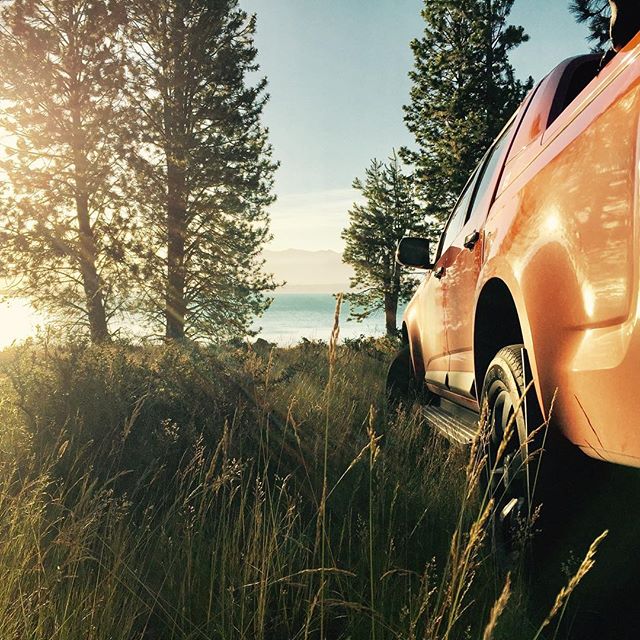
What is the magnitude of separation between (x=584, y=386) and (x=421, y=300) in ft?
10.9

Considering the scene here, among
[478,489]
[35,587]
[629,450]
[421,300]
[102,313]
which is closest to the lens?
[629,450]

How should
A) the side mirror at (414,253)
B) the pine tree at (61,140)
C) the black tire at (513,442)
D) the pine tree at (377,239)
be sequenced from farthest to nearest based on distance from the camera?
the pine tree at (377,239)
the pine tree at (61,140)
the side mirror at (414,253)
the black tire at (513,442)

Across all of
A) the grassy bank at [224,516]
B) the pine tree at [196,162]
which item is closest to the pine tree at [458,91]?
the pine tree at [196,162]

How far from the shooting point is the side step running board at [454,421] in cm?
306

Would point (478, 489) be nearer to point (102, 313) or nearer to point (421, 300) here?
point (421, 300)

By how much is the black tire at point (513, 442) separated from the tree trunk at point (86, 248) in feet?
48.0

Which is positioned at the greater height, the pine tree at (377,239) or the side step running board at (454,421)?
the pine tree at (377,239)

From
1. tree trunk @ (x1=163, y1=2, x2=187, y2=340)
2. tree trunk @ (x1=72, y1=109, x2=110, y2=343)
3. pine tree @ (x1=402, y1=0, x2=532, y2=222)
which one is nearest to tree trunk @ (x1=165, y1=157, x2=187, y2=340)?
tree trunk @ (x1=163, y1=2, x2=187, y2=340)

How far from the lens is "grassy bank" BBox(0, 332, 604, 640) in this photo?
179 centimetres

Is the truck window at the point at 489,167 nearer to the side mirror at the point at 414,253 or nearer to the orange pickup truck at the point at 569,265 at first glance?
the orange pickup truck at the point at 569,265

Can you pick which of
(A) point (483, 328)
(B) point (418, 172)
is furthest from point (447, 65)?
(A) point (483, 328)

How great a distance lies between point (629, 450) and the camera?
1.36 m

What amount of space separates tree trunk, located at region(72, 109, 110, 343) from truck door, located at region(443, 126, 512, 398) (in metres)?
13.6

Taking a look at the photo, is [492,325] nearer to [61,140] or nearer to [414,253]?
[414,253]
